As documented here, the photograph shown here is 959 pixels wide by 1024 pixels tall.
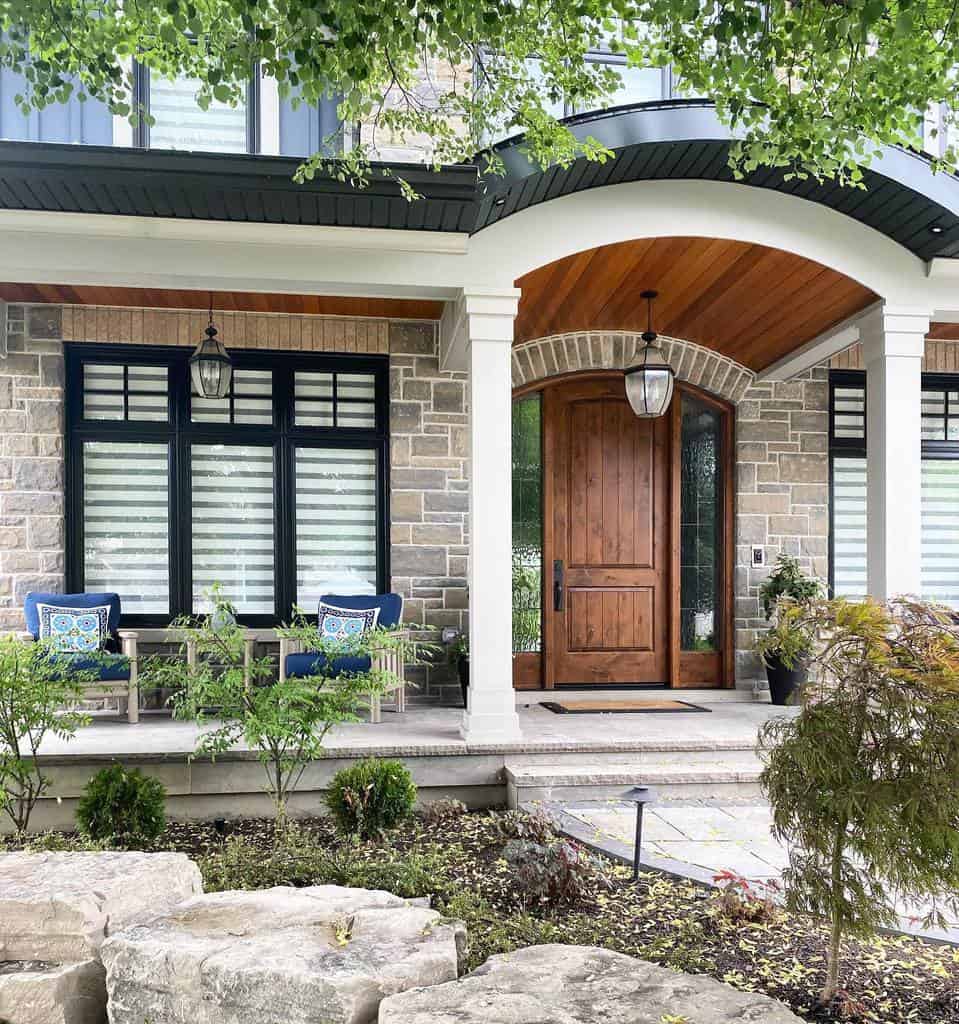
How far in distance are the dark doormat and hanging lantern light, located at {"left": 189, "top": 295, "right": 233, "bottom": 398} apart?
123 inches

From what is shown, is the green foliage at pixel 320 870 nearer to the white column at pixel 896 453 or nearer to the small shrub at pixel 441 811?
the small shrub at pixel 441 811

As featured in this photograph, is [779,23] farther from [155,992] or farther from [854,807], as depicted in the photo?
[155,992]

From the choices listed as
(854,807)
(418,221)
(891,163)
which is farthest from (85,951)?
(891,163)

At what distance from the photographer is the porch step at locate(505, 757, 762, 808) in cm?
464

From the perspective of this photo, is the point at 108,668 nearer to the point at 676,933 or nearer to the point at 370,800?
the point at 370,800

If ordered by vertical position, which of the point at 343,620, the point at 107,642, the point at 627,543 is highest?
the point at 627,543

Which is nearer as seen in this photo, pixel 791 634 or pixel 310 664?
pixel 791 634

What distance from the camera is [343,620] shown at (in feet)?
19.7

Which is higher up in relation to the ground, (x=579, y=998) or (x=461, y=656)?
(x=461, y=656)

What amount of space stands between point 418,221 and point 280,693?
248 cm

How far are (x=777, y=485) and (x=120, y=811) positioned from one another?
5147mm

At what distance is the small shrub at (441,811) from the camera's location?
4.50 metres

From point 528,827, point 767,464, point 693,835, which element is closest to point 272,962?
point 528,827

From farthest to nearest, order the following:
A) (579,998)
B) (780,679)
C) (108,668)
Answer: (780,679) < (108,668) < (579,998)
